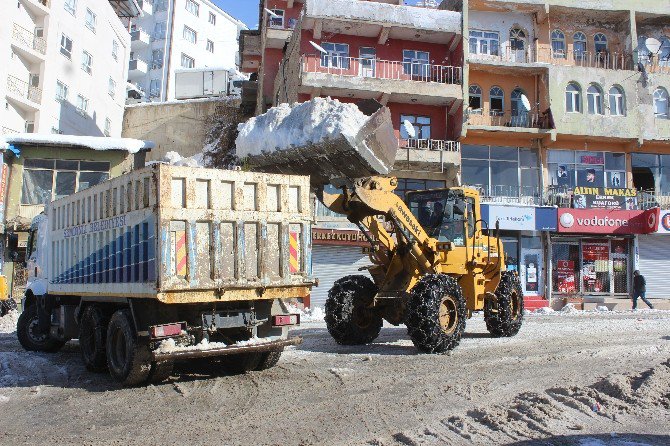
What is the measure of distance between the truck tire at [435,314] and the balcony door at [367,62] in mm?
18576

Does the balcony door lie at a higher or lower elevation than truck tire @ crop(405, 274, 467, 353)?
higher

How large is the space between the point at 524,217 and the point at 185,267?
2152cm

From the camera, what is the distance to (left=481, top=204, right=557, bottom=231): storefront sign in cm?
2658

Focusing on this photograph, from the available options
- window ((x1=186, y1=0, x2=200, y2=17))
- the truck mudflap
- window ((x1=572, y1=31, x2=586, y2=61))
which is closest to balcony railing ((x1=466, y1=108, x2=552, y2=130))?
window ((x1=572, y1=31, x2=586, y2=61))

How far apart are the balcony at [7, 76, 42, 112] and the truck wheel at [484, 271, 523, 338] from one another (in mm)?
29341

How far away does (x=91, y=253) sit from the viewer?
9.38m

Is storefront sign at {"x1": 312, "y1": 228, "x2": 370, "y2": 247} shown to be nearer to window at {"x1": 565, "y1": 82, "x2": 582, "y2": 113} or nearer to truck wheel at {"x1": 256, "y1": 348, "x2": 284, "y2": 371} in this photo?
window at {"x1": 565, "y1": 82, "x2": 582, "y2": 113}

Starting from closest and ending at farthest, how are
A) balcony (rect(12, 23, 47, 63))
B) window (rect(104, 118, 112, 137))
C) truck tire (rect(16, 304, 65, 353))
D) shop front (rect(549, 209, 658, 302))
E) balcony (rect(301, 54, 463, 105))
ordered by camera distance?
truck tire (rect(16, 304, 65, 353)) → balcony (rect(301, 54, 463, 105)) → shop front (rect(549, 209, 658, 302)) → balcony (rect(12, 23, 47, 63)) → window (rect(104, 118, 112, 137))

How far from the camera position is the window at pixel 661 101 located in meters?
29.6

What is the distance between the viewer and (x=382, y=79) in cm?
2656

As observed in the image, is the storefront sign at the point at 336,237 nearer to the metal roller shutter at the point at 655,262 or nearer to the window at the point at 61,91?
the metal roller shutter at the point at 655,262

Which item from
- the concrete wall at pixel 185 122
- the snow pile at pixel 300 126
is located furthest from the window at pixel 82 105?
the snow pile at pixel 300 126

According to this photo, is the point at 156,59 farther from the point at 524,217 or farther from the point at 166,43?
the point at 524,217

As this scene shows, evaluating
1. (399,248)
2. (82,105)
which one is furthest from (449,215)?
(82,105)
